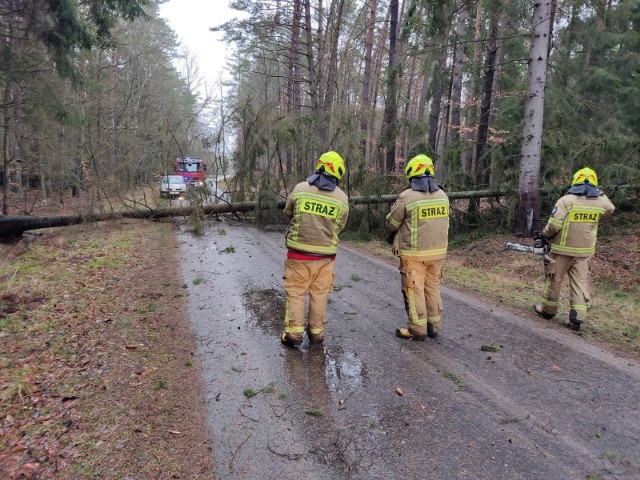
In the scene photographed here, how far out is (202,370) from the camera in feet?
13.2

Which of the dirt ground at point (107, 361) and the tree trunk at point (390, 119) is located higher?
the tree trunk at point (390, 119)

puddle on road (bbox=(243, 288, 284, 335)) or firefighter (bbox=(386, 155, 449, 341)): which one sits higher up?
firefighter (bbox=(386, 155, 449, 341))

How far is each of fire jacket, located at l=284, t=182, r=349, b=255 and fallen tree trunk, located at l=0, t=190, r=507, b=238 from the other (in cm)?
717

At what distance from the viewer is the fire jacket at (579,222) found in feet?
17.4

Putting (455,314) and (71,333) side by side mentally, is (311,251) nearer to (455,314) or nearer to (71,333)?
(455,314)

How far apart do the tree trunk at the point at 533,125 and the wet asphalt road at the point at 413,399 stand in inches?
193

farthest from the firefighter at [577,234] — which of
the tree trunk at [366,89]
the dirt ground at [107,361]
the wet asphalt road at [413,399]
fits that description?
the tree trunk at [366,89]

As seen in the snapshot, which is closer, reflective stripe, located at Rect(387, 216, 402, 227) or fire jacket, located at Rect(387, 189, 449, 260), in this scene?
fire jacket, located at Rect(387, 189, 449, 260)

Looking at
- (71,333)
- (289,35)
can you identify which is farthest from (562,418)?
(289,35)

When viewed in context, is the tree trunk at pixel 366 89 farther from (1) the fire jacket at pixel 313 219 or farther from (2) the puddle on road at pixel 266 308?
(1) the fire jacket at pixel 313 219

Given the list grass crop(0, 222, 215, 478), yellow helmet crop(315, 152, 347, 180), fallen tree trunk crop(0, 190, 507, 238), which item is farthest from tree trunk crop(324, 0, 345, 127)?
yellow helmet crop(315, 152, 347, 180)

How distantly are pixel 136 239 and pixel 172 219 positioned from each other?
3.09m

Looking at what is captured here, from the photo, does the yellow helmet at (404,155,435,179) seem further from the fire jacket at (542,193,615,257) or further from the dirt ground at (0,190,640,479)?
the dirt ground at (0,190,640,479)

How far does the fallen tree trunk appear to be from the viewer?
10281 millimetres
